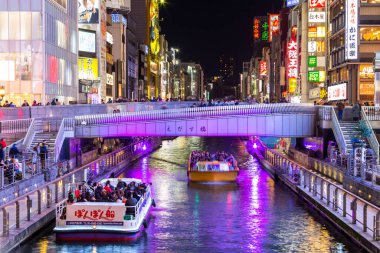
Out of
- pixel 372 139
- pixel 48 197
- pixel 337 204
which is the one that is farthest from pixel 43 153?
pixel 372 139

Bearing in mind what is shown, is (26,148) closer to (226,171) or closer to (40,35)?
(226,171)

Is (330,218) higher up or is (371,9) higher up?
(371,9)

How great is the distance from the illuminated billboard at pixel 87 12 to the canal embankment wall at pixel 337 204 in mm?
53327

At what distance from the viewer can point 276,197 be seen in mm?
44250

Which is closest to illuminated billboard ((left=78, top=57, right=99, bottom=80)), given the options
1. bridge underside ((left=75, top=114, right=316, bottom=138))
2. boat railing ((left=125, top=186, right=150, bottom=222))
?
bridge underside ((left=75, top=114, right=316, bottom=138))

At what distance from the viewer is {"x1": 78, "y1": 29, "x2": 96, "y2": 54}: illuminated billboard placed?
103m

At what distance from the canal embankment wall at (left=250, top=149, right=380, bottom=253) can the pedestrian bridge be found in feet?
9.81

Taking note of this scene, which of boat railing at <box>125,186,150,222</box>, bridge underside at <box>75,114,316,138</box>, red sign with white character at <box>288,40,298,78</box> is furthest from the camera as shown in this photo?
red sign with white character at <box>288,40,298,78</box>

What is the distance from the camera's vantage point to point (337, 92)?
87.2m

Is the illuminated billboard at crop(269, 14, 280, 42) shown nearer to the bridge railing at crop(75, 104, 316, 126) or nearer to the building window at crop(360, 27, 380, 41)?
the building window at crop(360, 27, 380, 41)

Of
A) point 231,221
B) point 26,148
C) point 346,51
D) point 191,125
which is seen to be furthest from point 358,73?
point 231,221

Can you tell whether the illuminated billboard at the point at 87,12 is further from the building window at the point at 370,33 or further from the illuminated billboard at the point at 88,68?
the building window at the point at 370,33

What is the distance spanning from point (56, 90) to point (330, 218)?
55995 mm

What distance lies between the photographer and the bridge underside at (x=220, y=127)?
54.5m
